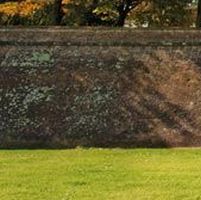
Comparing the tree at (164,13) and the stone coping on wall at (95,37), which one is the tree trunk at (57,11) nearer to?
the tree at (164,13)

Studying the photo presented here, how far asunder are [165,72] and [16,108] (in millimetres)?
4136

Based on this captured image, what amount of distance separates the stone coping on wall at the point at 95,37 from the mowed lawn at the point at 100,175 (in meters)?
3.86

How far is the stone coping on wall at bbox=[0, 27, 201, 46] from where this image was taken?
21141 millimetres

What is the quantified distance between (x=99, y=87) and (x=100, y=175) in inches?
278

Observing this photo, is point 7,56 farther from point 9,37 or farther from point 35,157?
point 35,157

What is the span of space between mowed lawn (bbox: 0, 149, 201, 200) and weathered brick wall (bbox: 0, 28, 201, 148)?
6.36 ft

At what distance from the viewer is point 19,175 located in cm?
1408

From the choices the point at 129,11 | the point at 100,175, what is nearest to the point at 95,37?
the point at 100,175

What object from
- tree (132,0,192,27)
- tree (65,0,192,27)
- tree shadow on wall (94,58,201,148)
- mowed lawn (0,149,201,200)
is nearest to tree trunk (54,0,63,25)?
tree (65,0,192,27)

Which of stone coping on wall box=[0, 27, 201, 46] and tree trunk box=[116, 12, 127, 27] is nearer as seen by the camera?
stone coping on wall box=[0, 27, 201, 46]

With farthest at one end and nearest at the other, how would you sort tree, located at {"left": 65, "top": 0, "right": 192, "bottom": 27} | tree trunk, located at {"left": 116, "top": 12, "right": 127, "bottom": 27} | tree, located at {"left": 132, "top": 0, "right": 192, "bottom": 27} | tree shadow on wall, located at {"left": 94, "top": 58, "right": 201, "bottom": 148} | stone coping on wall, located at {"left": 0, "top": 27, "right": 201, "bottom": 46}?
tree trunk, located at {"left": 116, "top": 12, "right": 127, "bottom": 27} → tree, located at {"left": 132, "top": 0, "right": 192, "bottom": 27} → tree, located at {"left": 65, "top": 0, "right": 192, "bottom": 27} → stone coping on wall, located at {"left": 0, "top": 27, "right": 201, "bottom": 46} → tree shadow on wall, located at {"left": 94, "top": 58, "right": 201, "bottom": 148}

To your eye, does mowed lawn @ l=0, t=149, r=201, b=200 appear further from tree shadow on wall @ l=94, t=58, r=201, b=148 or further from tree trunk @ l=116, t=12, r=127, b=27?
tree trunk @ l=116, t=12, r=127, b=27

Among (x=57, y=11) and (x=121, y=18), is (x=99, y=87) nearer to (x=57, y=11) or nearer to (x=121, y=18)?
(x=57, y=11)

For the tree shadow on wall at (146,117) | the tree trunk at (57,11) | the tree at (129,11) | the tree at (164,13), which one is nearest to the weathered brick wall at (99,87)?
the tree shadow on wall at (146,117)
